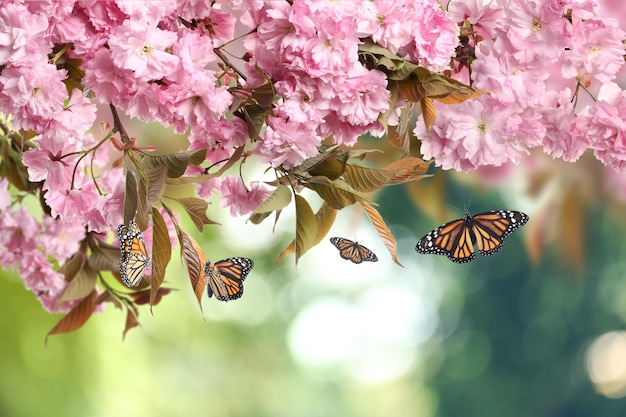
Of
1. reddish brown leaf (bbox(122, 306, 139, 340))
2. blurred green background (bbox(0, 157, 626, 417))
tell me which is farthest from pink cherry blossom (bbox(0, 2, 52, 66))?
blurred green background (bbox(0, 157, 626, 417))

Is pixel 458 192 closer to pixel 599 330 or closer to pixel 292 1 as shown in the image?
pixel 599 330

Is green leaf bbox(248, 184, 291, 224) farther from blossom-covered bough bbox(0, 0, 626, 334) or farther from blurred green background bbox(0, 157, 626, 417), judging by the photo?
blurred green background bbox(0, 157, 626, 417)

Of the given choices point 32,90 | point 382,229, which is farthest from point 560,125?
point 32,90

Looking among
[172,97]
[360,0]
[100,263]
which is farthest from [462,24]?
[100,263]

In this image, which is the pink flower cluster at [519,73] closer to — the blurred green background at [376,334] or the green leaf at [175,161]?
the green leaf at [175,161]

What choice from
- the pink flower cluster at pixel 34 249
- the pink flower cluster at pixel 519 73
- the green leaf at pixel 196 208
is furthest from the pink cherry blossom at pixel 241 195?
the pink flower cluster at pixel 34 249

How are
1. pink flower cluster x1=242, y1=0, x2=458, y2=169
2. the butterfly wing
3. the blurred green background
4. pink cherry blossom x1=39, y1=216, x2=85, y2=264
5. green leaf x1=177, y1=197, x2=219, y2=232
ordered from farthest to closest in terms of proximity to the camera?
the blurred green background < pink cherry blossom x1=39, y1=216, x2=85, y2=264 < the butterfly wing < green leaf x1=177, y1=197, x2=219, y2=232 < pink flower cluster x1=242, y1=0, x2=458, y2=169

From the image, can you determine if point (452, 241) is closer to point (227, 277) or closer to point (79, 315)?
point (227, 277)
